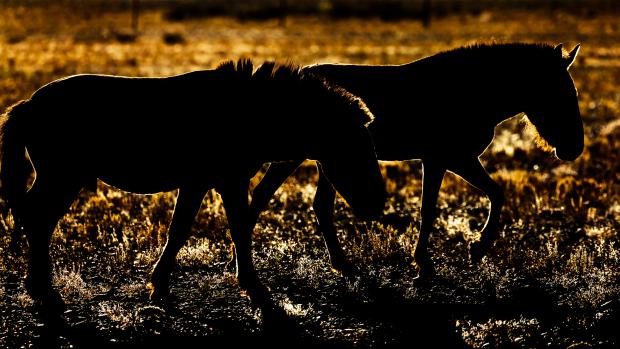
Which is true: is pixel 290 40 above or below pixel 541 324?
above

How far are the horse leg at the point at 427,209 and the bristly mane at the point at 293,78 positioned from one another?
1.40 metres

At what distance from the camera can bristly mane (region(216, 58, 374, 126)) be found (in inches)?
239

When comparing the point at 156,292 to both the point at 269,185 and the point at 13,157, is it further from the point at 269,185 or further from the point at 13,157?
the point at 13,157

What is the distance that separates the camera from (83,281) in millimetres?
7031

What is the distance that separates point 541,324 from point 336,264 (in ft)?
6.70

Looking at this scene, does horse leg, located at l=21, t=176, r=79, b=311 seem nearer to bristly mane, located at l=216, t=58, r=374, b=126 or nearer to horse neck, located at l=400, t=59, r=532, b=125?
bristly mane, located at l=216, t=58, r=374, b=126

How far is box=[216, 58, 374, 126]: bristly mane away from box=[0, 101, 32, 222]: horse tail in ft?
5.44

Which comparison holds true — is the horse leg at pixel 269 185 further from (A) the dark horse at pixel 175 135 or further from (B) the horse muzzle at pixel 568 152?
(B) the horse muzzle at pixel 568 152

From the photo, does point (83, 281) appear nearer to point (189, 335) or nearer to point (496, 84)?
point (189, 335)

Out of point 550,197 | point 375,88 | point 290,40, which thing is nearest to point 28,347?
point 375,88

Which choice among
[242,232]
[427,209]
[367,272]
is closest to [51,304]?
[242,232]

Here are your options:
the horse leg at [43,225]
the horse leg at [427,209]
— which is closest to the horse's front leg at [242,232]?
the horse leg at [43,225]

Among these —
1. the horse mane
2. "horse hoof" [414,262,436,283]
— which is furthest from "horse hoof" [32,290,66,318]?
the horse mane

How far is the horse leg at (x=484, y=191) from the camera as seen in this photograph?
7156 mm
